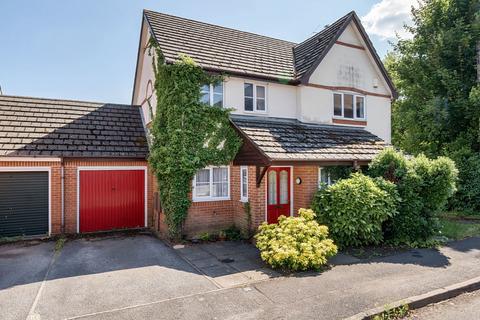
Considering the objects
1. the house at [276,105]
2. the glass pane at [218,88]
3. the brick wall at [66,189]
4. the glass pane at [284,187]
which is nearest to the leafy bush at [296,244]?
the house at [276,105]

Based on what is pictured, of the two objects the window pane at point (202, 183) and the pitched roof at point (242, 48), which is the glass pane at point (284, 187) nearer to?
the window pane at point (202, 183)

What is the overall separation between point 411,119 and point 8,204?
1962 centimetres

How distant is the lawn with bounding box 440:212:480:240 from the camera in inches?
425

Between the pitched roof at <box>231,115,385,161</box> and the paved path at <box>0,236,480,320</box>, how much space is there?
10.5 ft

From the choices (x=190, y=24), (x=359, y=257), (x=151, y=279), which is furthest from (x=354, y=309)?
(x=190, y=24)

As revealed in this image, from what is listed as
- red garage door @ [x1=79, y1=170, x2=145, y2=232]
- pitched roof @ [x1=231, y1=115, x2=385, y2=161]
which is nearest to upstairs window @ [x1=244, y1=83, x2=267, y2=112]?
pitched roof @ [x1=231, y1=115, x2=385, y2=161]

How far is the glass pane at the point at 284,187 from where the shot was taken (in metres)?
11.0

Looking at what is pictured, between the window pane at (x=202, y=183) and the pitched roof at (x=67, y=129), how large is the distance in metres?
2.71

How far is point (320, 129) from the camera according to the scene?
12586 mm

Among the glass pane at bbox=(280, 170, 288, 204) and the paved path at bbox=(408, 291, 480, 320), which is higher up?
the glass pane at bbox=(280, 170, 288, 204)

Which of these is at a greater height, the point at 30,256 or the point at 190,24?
the point at 190,24

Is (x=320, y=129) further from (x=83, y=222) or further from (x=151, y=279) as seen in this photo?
(x=83, y=222)

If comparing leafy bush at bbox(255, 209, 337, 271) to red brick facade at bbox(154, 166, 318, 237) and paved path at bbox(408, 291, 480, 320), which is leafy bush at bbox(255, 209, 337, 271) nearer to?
red brick facade at bbox(154, 166, 318, 237)

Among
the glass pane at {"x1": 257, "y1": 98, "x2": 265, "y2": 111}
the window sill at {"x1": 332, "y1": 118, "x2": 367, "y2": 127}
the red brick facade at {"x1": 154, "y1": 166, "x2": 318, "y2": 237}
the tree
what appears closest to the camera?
the red brick facade at {"x1": 154, "y1": 166, "x2": 318, "y2": 237}
